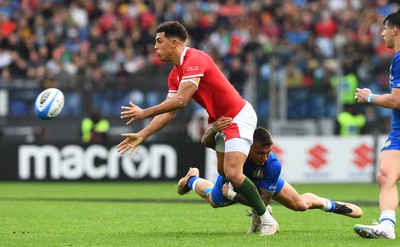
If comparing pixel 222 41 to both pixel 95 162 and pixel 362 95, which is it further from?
pixel 362 95

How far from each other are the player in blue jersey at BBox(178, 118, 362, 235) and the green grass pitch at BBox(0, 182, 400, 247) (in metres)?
0.26

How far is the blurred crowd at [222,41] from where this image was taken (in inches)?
998

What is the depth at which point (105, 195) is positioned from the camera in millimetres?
19172

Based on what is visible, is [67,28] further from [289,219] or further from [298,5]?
[289,219]

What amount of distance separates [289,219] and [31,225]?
3.53m

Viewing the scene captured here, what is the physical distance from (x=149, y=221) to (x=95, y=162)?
11.1 metres

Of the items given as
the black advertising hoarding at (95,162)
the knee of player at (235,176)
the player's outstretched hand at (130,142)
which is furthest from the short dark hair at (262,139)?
the black advertising hoarding at (95,162)

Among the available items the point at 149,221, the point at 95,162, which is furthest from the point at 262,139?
the point at 95,162

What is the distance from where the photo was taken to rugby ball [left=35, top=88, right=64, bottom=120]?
12.4 metres

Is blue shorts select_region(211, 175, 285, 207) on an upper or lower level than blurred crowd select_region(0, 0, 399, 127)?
lower

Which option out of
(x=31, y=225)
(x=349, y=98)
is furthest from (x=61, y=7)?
(x=31, y=225)

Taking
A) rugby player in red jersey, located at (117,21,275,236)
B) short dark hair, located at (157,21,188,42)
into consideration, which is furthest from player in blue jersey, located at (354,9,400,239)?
short dark hair, located at (157,21,188,42)

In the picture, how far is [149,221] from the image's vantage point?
1266 cm

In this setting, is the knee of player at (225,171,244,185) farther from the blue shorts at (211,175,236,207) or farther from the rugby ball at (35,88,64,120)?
the rugby ball at (35,88,64,120)
